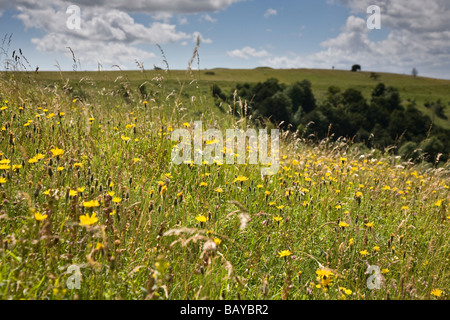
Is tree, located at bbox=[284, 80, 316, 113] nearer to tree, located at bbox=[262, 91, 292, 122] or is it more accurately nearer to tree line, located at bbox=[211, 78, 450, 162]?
tree line, located at bbox=[211, 78, 450, 162]

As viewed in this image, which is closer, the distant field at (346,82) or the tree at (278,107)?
the tree at (278,107)

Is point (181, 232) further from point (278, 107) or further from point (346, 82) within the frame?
point (346, 82)

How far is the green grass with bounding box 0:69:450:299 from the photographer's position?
193cm

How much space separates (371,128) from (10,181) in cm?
5760

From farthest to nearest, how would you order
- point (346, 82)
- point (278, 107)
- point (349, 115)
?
point (346, 82) < point (349, 115) < point (278, 107)

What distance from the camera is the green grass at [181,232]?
1.93m

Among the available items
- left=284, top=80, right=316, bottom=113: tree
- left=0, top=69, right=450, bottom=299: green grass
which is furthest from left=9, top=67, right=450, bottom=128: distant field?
left=0, top=69, right=450, bottom=299: green grass

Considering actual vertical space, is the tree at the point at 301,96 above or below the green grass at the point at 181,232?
above

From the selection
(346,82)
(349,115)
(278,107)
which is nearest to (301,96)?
(349,115)

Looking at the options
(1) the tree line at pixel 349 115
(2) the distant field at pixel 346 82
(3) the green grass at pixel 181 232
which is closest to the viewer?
(3) the green grass at pixel 181 232

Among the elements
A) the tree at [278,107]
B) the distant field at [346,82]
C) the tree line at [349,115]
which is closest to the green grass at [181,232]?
the tree line at [349,115]

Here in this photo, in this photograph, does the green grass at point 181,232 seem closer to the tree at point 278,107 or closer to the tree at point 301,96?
the tree at point 278,107

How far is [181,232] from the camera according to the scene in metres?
2.52
